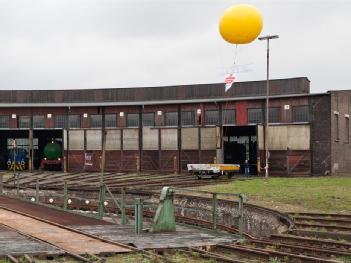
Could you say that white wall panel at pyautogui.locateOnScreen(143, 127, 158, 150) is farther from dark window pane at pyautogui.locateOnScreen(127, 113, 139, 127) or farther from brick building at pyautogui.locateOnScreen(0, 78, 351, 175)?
dark window pane at pyautogui.locateOnScreen(127, 113, 139, 127)

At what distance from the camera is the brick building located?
36812 mm

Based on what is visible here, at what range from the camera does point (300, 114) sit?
37.0 metres

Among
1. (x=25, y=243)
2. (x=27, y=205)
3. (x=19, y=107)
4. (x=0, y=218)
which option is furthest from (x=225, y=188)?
(x=19, y=107)

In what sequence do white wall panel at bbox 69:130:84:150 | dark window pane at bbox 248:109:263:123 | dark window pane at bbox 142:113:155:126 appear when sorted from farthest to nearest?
white wall panel at bbox 69:130:84:150 → dark window pane at bbox 142:113:155:126 → dark window pane at bbox 248:109:263:123

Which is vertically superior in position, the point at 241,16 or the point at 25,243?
the point at 241,16

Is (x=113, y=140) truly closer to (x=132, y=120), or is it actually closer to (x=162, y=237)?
(x=132, y=120)

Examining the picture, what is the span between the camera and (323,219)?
50.5 ft

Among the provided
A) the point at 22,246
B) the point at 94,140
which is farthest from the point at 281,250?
the point at 94,140

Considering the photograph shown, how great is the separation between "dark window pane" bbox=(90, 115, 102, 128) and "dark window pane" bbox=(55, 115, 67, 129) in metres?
2.41

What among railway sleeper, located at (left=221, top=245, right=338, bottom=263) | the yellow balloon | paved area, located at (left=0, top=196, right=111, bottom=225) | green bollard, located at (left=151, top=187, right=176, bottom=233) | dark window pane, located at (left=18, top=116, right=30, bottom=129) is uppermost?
the yellow balloon

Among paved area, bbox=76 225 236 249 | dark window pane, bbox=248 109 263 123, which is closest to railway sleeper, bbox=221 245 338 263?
paved area, bbox=76 225 236 249

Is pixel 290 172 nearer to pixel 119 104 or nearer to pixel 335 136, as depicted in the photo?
pixel 335 136

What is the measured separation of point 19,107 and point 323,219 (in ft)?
113

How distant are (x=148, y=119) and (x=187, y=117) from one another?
344 cm
